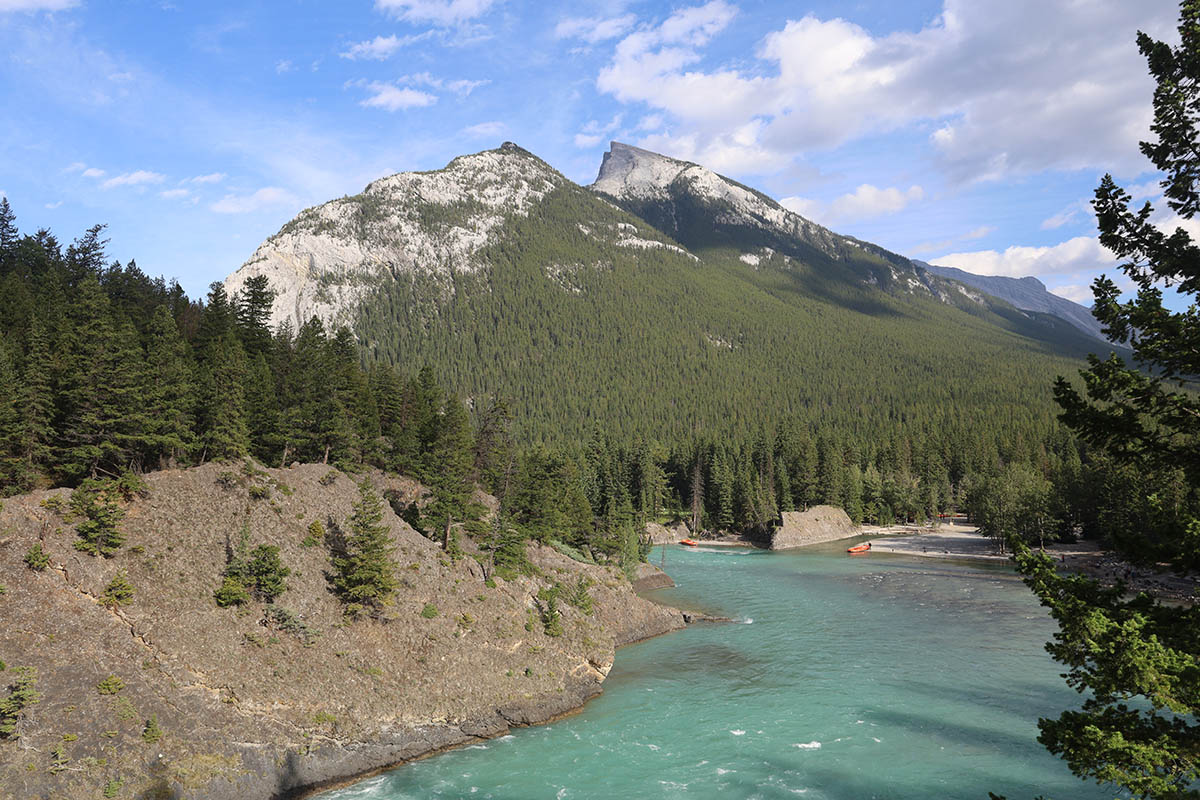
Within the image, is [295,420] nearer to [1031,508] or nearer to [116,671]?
[116,671]

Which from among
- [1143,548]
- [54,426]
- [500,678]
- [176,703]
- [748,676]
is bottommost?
[748,676]

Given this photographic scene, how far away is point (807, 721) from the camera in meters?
38.6

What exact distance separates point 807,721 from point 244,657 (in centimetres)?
3291

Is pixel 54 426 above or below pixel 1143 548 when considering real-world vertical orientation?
above

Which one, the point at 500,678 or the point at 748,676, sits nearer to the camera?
the point at 500,678

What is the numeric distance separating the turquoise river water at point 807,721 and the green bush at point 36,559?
18.6 meters

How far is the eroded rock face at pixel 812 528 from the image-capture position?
12025cm

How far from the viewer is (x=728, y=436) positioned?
179500 mm

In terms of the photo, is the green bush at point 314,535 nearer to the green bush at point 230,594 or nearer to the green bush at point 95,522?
the green bush at point 230,594

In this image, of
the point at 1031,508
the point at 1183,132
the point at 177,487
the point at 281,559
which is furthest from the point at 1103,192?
the point at 1031,508

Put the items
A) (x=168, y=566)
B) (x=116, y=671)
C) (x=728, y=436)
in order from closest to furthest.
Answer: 1. (x=116, y=671)
2. (x=168, y=566)
3. (x=728, y=436)

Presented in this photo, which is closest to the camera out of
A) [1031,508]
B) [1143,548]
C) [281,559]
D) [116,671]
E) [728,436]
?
[1143,548]

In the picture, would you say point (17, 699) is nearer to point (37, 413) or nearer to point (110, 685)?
point (110, 685)

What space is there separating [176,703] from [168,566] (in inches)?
351
